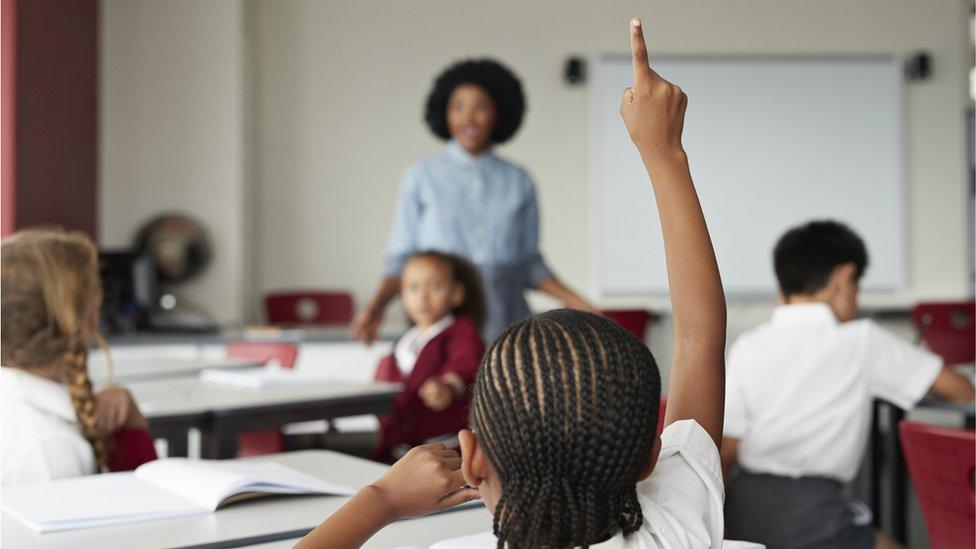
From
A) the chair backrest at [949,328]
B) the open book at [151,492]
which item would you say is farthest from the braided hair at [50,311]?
the chair backrest at [949,328]

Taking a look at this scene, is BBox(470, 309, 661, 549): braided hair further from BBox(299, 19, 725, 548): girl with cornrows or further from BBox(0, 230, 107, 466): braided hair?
BBox(0, 230, 107, 466): braided hair

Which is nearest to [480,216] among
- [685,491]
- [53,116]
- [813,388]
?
[813,388]

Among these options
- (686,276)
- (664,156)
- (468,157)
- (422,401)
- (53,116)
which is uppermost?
(53,116)

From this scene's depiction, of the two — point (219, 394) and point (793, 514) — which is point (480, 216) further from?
point (793, 514)

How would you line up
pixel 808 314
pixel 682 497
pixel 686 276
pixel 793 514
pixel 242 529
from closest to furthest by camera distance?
1. pixel 682 497
2. pixel 686 276
3. pixel 242 529
4. pixel 793 514
5. pixel 808 314

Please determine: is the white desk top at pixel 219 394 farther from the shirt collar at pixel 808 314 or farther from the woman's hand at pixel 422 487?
the woman's hand at pixel 422 487

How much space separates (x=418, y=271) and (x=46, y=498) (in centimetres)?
173

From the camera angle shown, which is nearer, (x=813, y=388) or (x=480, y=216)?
(x=813, y=388)

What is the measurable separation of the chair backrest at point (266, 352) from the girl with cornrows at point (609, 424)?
2577 mm

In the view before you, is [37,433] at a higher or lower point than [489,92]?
lower

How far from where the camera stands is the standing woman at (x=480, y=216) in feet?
10.2

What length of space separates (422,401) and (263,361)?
990mm

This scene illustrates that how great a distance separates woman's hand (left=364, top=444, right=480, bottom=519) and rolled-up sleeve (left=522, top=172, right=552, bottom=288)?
2240 millimetres

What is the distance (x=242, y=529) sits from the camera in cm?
119
